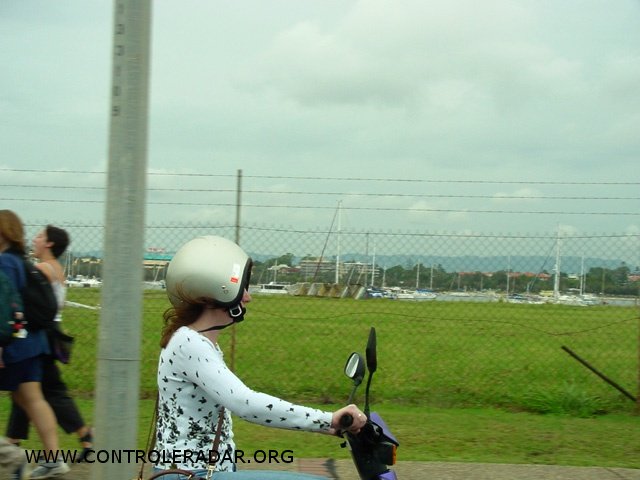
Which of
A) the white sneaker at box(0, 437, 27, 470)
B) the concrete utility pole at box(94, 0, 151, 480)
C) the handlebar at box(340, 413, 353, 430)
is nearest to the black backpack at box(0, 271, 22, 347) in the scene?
the white sneaker at box(0, 437, 27, 470)

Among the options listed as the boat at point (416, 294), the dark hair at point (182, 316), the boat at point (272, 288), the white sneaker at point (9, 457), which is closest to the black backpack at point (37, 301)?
the white sneaker at point (9, 457)

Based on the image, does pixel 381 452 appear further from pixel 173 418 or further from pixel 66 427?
pixel 66 427

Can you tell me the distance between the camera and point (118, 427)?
3262 mm

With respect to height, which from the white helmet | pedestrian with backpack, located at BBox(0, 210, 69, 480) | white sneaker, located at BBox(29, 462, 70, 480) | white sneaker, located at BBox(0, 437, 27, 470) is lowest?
white sneaker, located at BBox(29, 462, 70, 480)

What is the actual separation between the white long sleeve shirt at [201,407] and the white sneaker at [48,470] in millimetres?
2931

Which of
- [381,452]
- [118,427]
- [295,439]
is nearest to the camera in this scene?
[381,452]

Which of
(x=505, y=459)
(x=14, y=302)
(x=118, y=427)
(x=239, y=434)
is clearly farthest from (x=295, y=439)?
(x=118, y=427)

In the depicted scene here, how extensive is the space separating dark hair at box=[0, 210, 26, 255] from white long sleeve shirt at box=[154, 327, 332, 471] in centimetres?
299

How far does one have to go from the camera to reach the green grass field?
6801mm

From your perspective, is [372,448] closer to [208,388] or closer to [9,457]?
[208,388]

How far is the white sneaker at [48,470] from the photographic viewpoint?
5.28 metres

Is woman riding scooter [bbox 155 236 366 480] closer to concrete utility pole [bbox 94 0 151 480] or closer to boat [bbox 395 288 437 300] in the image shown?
concrete utility pole [bbox 94 0 151 480]

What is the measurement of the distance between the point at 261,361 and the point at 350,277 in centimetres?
223

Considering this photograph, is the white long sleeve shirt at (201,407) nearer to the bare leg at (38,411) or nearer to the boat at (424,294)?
the bare leg at (38,411)
